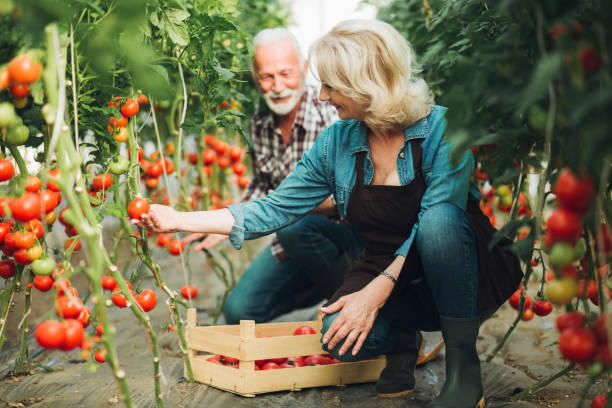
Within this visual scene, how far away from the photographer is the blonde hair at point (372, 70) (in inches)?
51.7

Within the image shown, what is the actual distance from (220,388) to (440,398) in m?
0.57

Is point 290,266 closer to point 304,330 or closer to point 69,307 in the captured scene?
point 304,330

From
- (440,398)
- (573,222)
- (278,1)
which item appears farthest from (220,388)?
(278,1)

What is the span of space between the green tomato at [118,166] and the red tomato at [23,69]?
392mm

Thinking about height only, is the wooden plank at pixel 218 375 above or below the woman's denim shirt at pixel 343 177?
below

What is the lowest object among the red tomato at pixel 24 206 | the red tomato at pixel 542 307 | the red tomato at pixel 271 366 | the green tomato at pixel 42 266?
the red tomato at pixel 271 366

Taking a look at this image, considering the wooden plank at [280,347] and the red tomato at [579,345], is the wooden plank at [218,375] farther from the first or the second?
the red tomato at [579,345]

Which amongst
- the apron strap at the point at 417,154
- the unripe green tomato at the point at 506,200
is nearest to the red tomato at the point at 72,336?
the apron strap at the point at 417,154

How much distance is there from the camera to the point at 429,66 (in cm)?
175

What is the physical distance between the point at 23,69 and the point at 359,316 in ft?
2.79

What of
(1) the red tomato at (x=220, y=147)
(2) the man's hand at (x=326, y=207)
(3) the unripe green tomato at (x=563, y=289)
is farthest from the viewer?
(1) the red tomato at (x=220, y=147)

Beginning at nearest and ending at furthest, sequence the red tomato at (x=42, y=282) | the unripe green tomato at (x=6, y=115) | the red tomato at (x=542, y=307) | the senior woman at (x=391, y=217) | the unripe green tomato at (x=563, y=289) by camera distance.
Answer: the unripe green tomato at (x=563, y=289) < the unripe green tomato at (x=6, y=115) < the red tomato at (x=42, y=282) < the senior woman at (x=391, y=217) < the red tomato at (x=542, y=307)

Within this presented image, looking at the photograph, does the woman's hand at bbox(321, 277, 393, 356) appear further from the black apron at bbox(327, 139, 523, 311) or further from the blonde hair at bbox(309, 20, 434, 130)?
the blonde hair at bbox(309, 20, 434, 130)

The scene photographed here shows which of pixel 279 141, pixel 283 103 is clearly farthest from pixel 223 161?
pixel 283 103
